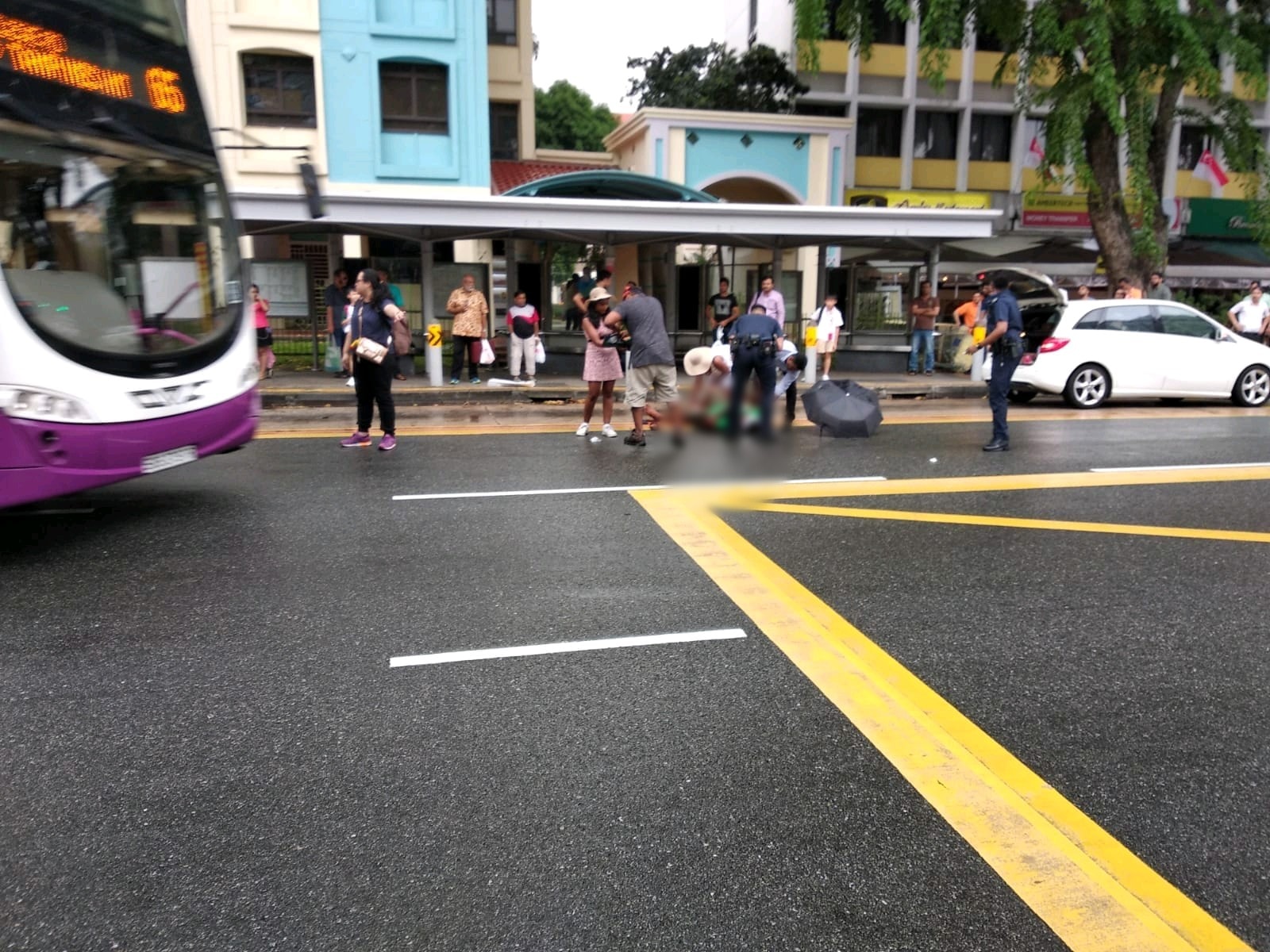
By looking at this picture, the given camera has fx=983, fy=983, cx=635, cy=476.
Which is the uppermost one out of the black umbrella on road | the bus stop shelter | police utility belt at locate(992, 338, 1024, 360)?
the bus stop shelter

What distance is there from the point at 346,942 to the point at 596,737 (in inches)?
52.7

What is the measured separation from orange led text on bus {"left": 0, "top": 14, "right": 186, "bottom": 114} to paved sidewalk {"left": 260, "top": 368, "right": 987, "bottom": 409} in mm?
7576

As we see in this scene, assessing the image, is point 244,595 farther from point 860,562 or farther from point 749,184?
point 749,184

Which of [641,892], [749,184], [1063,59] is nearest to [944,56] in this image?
[1063,59]

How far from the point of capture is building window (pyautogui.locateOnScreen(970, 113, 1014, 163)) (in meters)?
29.6

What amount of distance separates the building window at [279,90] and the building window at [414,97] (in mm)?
1522

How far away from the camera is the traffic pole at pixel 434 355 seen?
1517cm

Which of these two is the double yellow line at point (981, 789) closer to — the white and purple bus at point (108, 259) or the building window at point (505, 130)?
the white and purple bus at point (108, 259)

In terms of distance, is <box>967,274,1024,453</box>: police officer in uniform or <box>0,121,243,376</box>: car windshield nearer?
<box>0,121,243,376</box>: car windshield

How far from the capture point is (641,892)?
289cm

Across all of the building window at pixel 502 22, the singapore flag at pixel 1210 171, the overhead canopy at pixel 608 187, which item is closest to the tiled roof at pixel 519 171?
the building window at pixel 502 22

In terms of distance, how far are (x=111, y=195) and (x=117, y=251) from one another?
1.23ft

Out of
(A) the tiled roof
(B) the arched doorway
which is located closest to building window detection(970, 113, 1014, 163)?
(B) the arched doorway

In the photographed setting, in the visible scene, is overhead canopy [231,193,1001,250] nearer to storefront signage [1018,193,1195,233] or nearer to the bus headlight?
the bus headlight
